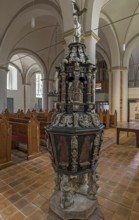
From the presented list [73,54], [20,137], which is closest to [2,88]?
[20,137]

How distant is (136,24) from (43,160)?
9902 millimetres

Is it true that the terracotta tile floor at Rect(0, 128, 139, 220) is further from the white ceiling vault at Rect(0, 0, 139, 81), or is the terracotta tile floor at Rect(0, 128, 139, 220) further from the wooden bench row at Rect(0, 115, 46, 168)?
the white ceiling vault at Rect(0, 0, 139, 81)

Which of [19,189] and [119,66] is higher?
[119,66]

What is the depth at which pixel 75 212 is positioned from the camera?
6.66 ft

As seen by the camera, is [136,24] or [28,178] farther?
[136,24]

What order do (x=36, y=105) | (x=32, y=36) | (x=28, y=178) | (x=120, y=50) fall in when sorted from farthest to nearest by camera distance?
(x=36, y=105), (x=32, y=36), (x=120, y=50), (x=28, y=178)

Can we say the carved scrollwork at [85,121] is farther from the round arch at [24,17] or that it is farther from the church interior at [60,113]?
the round arch at [24,17]

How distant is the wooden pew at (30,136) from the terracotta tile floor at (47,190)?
0.95ft

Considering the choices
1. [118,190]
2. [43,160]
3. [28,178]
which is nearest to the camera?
[118,190]

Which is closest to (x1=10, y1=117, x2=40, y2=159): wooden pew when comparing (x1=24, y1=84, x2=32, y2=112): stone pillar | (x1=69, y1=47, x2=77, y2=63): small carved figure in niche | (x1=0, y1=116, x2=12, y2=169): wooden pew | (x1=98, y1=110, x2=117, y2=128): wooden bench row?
(x1=0, y1=116, x2=12, y2=169): wooden pew

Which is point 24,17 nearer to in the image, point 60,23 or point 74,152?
point 60,23

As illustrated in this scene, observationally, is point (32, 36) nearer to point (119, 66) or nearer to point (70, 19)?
point (119, 66)

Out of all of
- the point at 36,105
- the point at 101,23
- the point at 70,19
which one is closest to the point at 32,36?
the point at 101,23

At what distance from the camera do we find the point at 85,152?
2039 millimetres
